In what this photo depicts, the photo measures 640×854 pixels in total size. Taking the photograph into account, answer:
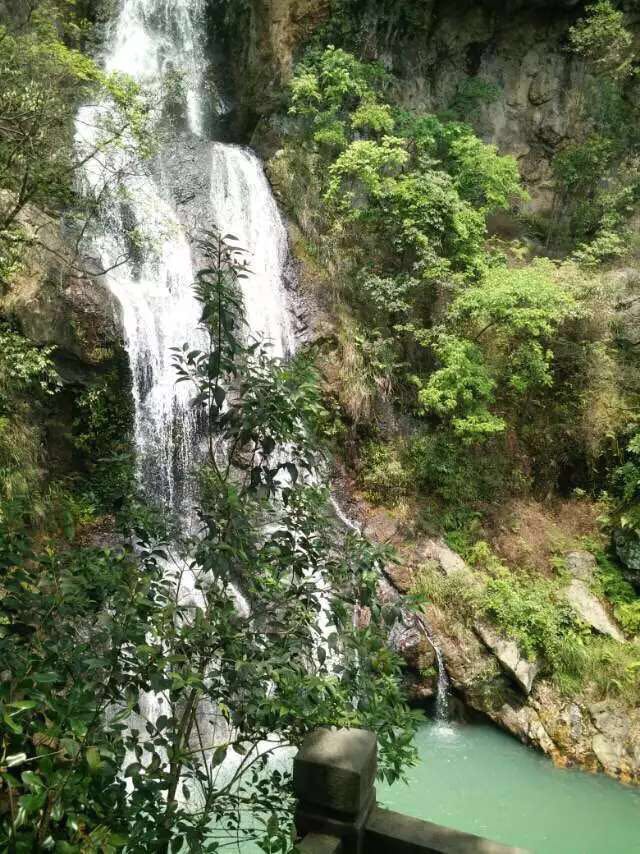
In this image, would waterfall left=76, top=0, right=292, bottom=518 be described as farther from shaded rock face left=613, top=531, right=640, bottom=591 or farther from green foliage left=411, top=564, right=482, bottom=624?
shaded rock face left=613, top=531, right=640, bottom=591

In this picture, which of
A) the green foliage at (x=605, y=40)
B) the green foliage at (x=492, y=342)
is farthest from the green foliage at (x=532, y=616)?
the green foliage at (x=605, y=40)

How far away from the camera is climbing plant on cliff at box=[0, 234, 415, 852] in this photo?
80.8 inches

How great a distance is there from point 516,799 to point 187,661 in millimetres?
6693

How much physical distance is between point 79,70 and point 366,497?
7.71m

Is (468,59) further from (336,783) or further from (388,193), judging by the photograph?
(336,783)

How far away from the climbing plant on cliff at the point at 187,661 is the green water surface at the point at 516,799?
4981 mm

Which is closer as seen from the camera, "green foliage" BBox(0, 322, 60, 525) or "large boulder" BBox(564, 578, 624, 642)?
"green foliage" BBox(0, 322, 60, 525)

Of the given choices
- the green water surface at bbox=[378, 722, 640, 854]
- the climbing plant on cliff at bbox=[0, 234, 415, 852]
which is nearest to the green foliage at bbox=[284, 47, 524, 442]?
the green water surface at bbox=[378, 722, 640, 854]

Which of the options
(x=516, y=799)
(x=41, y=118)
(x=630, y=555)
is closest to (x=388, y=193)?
(x=41, y=118)

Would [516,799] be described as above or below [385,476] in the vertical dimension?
below

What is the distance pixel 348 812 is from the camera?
8.13 feet

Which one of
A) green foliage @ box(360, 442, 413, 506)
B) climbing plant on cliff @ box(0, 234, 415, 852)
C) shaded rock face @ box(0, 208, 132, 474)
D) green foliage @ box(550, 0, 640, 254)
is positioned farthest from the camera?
green foliage @ box(550, 0, 640, 254)

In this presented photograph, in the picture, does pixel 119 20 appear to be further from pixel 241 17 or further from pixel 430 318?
pixel 430 318

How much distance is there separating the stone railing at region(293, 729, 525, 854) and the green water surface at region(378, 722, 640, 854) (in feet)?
16.0
